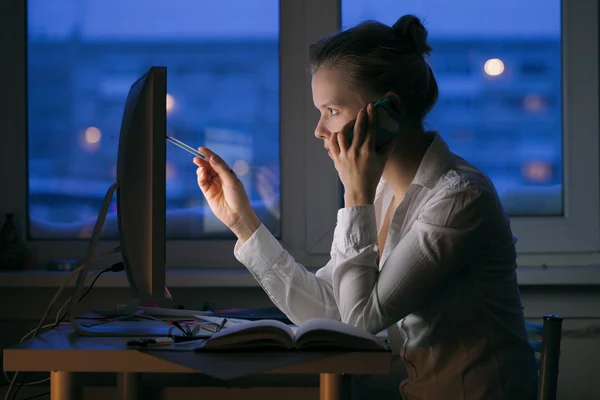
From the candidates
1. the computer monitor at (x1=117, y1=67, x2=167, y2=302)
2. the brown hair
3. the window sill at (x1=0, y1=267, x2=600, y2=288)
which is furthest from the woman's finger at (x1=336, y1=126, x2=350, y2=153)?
the window sill at (x1=0, y1=267, x2=600, y2=288)

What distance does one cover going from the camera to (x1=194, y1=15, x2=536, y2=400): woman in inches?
52.3

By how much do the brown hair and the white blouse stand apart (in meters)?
0.20

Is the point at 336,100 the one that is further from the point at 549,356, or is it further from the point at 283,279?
the point at 549,356

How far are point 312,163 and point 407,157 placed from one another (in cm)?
82

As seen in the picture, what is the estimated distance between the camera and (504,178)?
2.42 metres

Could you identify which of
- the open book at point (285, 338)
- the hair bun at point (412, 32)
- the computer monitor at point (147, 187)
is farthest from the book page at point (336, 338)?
the hair bun at point (412, 32)

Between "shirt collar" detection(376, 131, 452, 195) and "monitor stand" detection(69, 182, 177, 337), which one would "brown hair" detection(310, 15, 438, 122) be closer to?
"shirt collar" detection(376, 131, 452, 195)

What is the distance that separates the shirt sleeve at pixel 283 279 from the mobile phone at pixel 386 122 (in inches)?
14.4

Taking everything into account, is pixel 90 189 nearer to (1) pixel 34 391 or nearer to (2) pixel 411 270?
(1) pixel 34 391

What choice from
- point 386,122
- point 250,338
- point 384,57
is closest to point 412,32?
point 384,57

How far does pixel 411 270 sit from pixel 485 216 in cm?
18

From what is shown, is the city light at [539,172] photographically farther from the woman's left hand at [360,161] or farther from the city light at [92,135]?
the city light at [92,135]

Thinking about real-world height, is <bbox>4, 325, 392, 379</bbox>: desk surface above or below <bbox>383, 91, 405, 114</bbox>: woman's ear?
below

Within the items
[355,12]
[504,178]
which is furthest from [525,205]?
[355,12]
